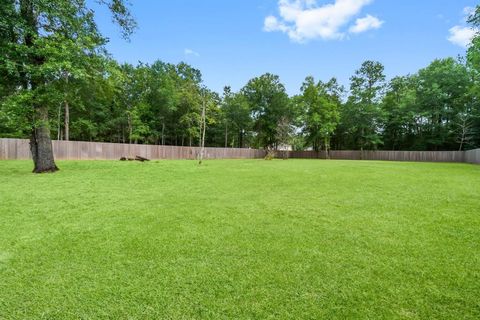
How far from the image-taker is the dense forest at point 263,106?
10.4 metres

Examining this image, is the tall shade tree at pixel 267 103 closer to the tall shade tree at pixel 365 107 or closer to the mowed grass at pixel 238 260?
the tall shade tree at pixel 365 107

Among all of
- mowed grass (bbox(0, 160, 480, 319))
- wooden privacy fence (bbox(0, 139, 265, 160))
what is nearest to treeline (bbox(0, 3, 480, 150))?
wooden privacy fence (bbox(0, 139, 265, 160))

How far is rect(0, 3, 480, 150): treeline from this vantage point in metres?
26.1

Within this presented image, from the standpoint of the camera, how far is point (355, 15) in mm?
14344

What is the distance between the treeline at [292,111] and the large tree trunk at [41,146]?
37.7 ft

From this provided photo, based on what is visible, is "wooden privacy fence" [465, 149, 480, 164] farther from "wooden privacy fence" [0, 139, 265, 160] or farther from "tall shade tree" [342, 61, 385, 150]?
"wooden privacy fence" [0, 139, 265, 160]

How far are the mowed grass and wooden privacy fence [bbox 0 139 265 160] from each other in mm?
14795

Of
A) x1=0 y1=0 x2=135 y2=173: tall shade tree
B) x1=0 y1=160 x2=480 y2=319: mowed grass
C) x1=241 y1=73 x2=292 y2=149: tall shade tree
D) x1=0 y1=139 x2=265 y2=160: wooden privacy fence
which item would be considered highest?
x1=241 y1=73 x2=292 y2=149: tall shade tree

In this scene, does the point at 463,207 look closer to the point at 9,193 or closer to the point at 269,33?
the point at 9,193

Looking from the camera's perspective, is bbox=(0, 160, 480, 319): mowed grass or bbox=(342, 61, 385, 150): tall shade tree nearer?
bbox=(0, 160, 480, 319): mowed grass

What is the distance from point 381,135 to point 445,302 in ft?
124

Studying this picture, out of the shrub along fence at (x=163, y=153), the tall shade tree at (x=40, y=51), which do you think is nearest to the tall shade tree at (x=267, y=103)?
the shrub along fence at (x=163, y=153)

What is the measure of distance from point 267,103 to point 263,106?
2.64ft

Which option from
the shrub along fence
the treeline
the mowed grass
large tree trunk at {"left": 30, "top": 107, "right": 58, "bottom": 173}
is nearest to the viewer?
the mowed grass
